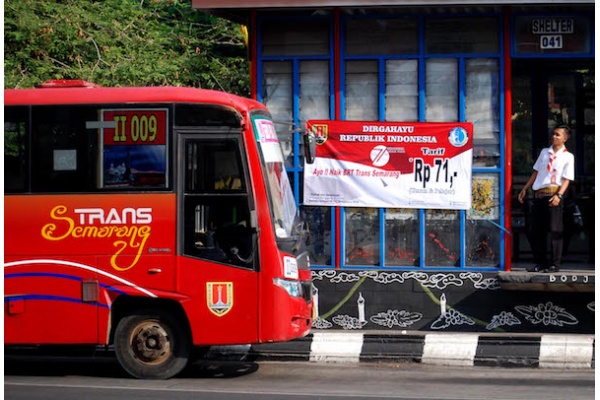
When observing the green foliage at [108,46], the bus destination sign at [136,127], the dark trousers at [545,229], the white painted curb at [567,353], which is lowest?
the white painted curb at [567,353]

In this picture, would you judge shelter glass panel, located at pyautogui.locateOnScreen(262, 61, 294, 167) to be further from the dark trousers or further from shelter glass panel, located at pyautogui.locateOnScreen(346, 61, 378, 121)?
the dark trousers

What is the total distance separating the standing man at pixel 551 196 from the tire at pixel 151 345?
4894mm

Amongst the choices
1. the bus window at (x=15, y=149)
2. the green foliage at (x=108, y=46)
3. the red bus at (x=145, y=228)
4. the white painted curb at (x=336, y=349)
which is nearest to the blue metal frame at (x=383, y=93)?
the white painted curb at (x=336, y=349)

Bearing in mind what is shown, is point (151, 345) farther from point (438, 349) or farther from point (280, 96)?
point (280, 96)

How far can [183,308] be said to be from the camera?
12.1 m

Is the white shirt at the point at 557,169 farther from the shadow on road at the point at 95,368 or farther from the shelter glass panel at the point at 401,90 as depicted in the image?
the shadow on road at the point at 95,368

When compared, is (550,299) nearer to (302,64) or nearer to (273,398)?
(302,64)

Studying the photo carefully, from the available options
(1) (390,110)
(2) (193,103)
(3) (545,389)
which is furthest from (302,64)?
(3) (545,389)

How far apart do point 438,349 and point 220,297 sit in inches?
120

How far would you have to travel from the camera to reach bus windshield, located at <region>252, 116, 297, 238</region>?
12211 millimetres

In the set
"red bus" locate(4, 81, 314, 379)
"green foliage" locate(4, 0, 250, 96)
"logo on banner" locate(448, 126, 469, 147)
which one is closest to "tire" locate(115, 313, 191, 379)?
"red bus" locate(4, 81, 314, 379)

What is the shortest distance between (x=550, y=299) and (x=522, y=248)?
169 centimetres

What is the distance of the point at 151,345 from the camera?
40.3 ft

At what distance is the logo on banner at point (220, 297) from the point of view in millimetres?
11992
